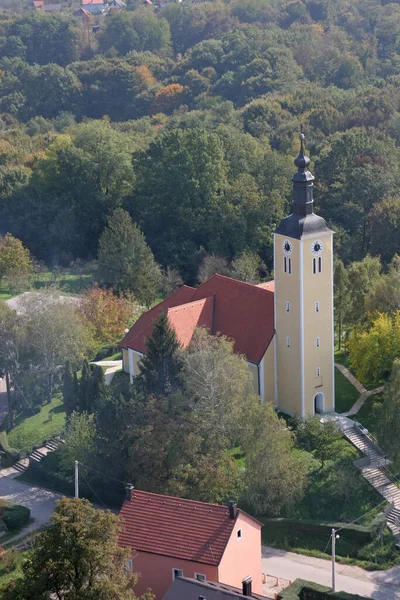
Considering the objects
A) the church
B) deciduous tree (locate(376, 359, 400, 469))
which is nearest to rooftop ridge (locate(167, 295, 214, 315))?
the church

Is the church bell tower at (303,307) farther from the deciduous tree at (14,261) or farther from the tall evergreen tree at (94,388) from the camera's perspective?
the deciduous tree at (14,261)

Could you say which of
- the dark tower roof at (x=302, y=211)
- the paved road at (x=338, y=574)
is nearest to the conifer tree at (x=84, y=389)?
the dark tower roof at (x=302, y=211)

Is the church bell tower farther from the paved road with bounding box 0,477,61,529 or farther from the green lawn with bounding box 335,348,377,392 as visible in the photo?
the paved road with bounding box 0,477,61,529

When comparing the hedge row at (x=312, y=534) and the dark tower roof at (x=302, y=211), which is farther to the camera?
the dark tower roof at (x=302, y=211)

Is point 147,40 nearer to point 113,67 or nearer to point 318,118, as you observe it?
point 113,67

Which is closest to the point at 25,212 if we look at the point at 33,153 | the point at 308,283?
the point at 33,153

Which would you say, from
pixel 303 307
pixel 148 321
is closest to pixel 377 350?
pixel 303 307
